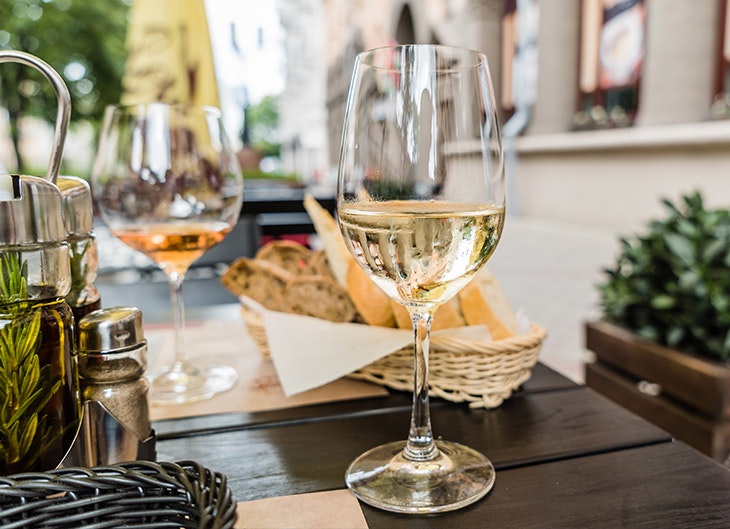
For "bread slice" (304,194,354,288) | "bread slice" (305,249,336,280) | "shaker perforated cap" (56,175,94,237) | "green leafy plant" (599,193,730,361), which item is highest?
"shaker perforated cap" (56,175,94,237)

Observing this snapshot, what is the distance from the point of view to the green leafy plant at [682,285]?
5.04 feet

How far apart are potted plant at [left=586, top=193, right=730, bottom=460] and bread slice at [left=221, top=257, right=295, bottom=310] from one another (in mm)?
1033

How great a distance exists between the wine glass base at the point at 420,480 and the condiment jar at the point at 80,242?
0.97 ft

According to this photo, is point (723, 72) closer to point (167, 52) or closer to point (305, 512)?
point (167, 52)

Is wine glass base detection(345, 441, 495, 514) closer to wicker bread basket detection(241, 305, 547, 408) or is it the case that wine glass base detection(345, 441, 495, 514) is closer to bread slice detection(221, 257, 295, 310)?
wicker bread basket detection(241, 305, 547, 408)

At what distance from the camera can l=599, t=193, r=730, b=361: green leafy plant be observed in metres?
1.54

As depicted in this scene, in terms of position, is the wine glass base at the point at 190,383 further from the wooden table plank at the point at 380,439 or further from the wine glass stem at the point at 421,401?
the wine glass stem at the point at 421,401

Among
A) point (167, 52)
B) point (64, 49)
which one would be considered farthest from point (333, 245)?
point (64, 49)

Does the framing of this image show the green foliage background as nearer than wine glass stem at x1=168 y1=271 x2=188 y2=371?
No

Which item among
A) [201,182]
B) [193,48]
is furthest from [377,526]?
[193,48]

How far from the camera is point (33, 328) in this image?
0.44 metres

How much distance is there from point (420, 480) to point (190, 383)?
1.26ft

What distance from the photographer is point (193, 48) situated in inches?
107

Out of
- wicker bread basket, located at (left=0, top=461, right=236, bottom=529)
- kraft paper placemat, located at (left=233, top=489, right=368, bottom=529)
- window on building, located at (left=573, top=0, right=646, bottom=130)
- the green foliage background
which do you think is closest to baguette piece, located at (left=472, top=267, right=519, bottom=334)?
kraft paper placemat, located at (left=233, top=489, right=368, bottom=529)
